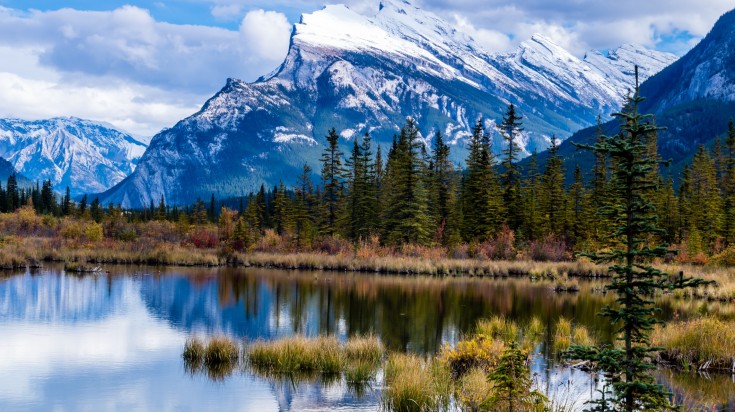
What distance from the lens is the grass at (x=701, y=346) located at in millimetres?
22109

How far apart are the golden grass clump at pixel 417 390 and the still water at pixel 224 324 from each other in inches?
35.9

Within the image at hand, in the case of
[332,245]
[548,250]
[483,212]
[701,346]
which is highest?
[483,212]

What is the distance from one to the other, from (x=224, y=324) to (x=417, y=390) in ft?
55.7

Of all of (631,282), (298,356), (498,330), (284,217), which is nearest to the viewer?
(631,282)

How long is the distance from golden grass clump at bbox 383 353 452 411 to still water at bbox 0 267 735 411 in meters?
0.91

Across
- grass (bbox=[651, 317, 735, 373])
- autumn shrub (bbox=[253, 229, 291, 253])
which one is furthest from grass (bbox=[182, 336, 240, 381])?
autumn shrub (bbox=[253, 229, 291, 253])

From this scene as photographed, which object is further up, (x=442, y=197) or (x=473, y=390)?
(x=442, y=197)

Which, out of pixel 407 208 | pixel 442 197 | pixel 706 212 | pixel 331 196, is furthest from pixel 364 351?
pixel 706 212

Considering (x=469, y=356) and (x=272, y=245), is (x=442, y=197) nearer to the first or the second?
(x=272, y=245)

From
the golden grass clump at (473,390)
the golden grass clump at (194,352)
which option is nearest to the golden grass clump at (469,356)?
the golden grass clump at (473,390)

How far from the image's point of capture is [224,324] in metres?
32.2

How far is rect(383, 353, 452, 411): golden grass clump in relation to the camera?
17.1m

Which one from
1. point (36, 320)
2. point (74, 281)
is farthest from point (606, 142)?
point (74, 281)

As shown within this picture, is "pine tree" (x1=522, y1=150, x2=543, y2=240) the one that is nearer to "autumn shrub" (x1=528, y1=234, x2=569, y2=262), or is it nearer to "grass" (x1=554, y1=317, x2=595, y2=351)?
"autumn shrub" (x1=528, y1=234, x2=569, y2=262)
